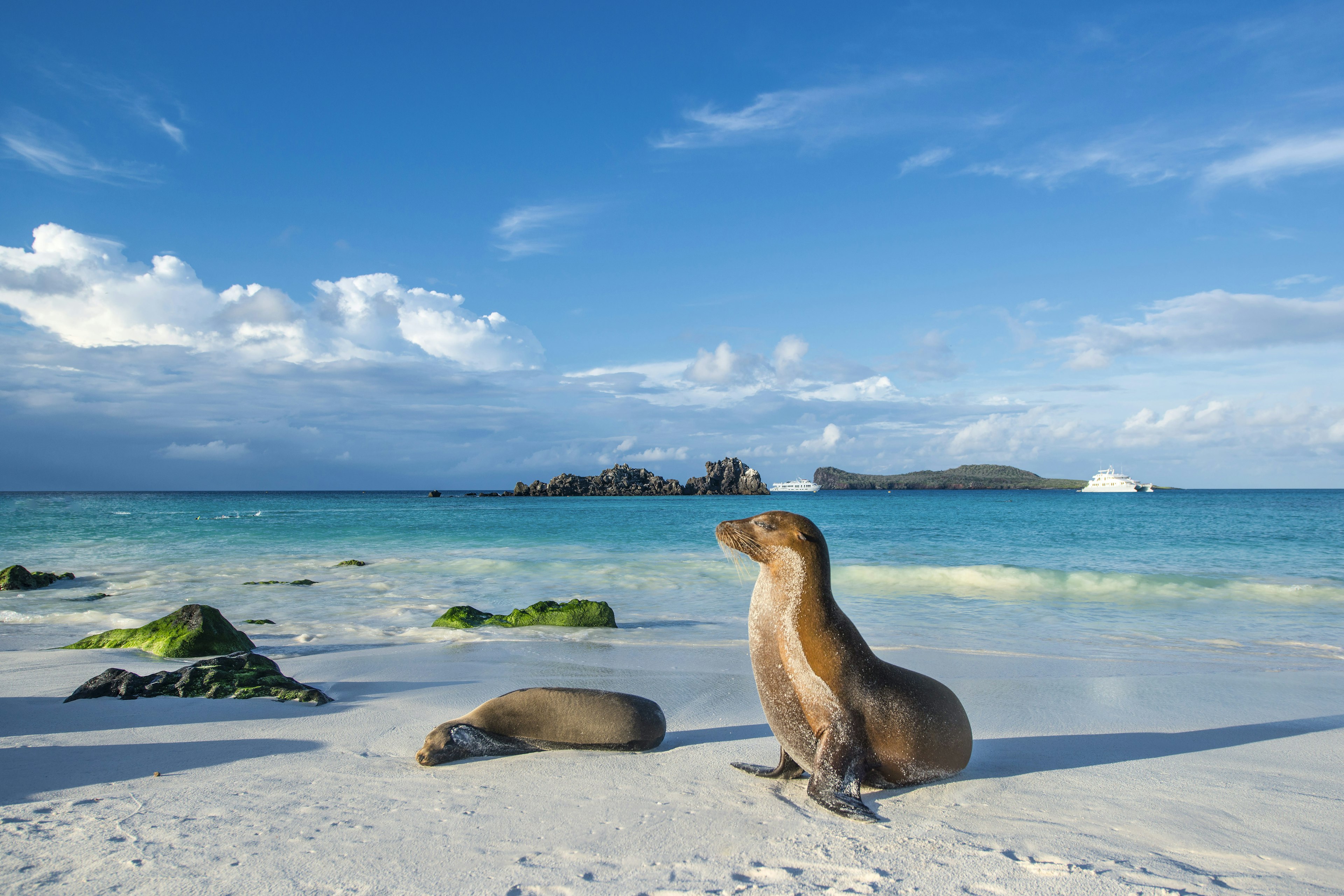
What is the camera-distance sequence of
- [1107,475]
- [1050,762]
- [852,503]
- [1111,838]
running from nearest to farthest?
[1111,838]
[1050,762]
[852,503]
[1107,475]

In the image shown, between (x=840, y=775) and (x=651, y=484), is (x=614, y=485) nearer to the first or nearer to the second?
(x=651, y=484)

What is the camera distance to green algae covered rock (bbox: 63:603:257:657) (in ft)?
26.2

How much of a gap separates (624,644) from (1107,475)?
136172mm

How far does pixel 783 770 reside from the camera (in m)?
4.16

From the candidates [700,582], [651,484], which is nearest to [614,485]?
[651,484]

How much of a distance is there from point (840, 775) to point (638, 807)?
101 centimetres

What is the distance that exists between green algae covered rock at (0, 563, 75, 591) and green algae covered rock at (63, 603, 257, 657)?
8432 millimetres

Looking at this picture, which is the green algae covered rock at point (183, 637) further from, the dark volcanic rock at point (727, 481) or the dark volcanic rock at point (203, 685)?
the dark volcanic rock at point (727, 481)

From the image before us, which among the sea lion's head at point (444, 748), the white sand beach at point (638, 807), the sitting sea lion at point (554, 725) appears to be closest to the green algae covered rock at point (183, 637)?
the white sand beach at point (638, 807)

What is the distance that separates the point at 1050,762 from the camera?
4668 millimetres

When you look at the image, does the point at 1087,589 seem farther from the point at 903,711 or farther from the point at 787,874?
the point at 787,874

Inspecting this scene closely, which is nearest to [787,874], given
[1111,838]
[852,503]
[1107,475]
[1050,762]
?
[1111,838]

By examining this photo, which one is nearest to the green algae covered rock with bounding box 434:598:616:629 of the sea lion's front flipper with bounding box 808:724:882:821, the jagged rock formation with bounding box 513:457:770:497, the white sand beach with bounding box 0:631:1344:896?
the white sand beach with bounding box 0:631:1344:896

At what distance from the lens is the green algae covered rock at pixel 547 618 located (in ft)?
34.6
